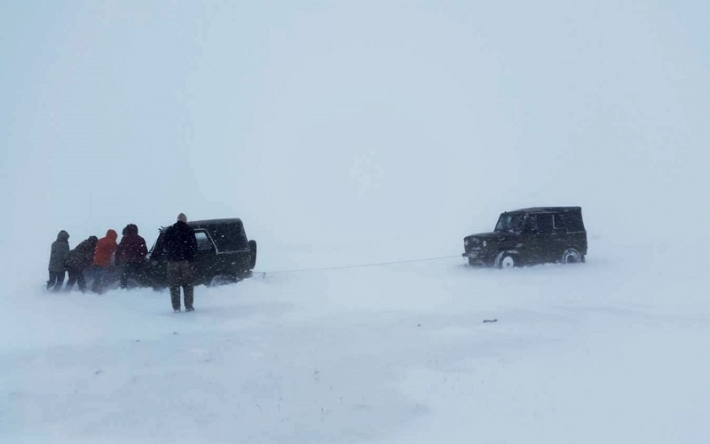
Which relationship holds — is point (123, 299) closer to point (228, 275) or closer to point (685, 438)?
point (228, 275)

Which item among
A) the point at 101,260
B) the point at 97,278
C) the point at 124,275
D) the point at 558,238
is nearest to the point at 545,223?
the point at 558,238

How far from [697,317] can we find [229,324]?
8311 mm

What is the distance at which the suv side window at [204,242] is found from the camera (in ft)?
51.6

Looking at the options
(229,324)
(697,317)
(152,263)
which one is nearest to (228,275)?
(152,263)

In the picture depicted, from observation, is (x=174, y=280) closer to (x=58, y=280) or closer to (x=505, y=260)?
(x=58, y=280)

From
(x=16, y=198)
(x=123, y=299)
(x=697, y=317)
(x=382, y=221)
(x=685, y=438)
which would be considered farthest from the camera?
(x=16, y=198)

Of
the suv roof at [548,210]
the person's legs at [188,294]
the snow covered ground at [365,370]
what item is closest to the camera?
the snow covered ground at [365,370]

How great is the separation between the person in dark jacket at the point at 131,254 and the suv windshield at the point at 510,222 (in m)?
12.6

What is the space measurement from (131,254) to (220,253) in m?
2.25

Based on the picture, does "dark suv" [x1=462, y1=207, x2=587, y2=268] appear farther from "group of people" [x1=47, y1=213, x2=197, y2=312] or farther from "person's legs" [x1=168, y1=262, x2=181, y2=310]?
"person's legs" [x1=168, y1=262, x2=181, y2=310]

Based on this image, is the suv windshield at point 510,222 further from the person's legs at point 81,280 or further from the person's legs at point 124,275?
the person's legs at point 81,280

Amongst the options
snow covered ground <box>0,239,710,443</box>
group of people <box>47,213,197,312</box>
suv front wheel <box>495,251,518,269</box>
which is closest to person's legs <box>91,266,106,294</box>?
group of people <box>47,213,197,312</box>

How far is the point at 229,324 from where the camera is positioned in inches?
421

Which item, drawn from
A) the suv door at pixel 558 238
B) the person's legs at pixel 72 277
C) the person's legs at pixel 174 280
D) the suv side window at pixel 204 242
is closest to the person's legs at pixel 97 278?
the person's legs at pixel 72 277
